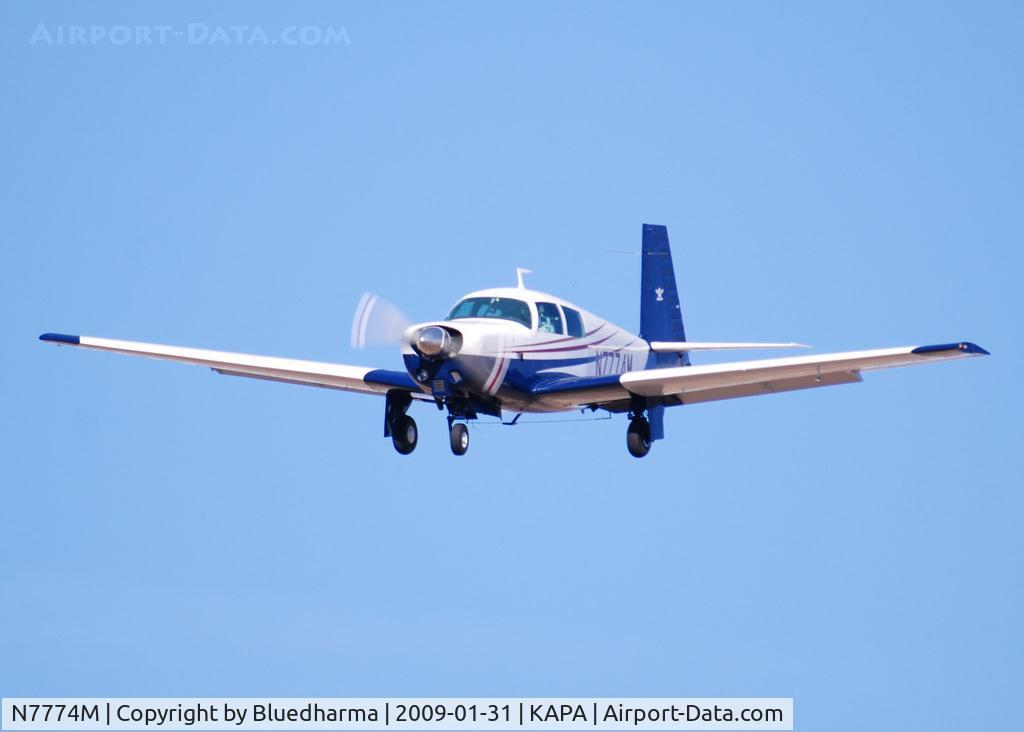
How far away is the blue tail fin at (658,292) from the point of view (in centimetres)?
3469

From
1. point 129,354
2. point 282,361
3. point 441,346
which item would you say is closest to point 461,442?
point 441,346

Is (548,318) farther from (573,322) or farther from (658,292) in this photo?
(658,292)

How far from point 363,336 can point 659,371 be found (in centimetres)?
476

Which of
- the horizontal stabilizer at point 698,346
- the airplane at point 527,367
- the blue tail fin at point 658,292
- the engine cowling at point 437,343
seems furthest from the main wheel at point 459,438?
the blue tail fin at point 658,292

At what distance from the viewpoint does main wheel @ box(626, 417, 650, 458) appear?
1196 inches

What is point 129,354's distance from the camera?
31.9m

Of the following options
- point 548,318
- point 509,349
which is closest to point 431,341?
point 509,349

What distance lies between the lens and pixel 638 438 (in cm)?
3038

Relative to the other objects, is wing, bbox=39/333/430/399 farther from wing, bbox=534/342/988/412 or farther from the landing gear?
wing, bbox=534/342/988/412

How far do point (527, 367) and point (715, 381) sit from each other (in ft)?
9.77

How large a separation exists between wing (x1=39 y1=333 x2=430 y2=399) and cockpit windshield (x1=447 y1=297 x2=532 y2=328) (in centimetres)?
229

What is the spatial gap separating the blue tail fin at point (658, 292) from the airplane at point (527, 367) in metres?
2.07

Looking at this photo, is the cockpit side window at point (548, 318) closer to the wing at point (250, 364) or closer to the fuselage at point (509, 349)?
Answer: the fuselage at point (509, 349)

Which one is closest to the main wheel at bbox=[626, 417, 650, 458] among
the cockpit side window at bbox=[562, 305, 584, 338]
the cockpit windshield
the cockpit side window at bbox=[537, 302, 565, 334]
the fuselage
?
the fuselage
